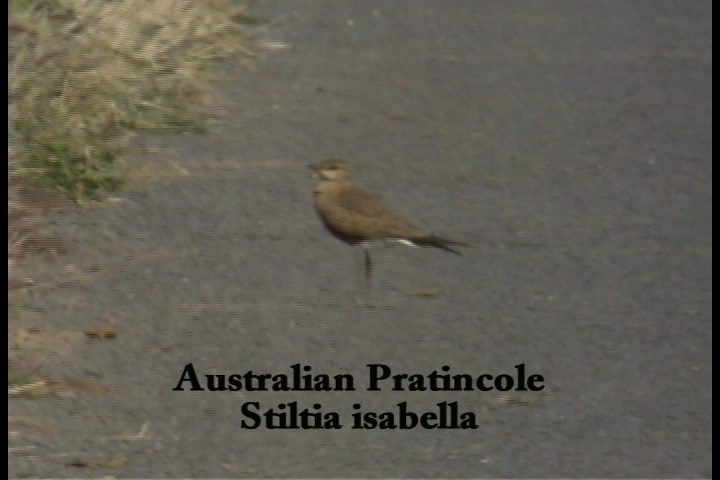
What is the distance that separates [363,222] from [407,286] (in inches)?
13.3

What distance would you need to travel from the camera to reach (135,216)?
23.2ft

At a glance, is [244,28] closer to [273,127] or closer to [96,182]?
[273,127]

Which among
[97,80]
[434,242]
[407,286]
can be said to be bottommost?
[407,286]

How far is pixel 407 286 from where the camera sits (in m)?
6.45

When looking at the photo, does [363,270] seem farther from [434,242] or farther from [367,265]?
[434,242]

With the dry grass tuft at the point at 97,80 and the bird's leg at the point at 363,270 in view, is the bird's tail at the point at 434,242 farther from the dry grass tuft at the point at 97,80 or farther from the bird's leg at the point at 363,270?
the dry grass tuft at the point at 97,80

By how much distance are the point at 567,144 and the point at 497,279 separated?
8.22 feet

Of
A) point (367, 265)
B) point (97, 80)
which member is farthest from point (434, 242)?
point (97, 80)

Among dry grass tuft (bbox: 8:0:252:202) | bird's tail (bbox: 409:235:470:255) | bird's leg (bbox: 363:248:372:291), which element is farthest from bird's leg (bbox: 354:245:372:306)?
dry grass tuft (bbox: 8:0:252:202)

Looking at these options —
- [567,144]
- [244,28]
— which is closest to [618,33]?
[244,28]

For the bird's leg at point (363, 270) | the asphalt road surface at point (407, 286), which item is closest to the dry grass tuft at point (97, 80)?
the asphalt road surface at point (407, 286)

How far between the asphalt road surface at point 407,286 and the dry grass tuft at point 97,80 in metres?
0.23

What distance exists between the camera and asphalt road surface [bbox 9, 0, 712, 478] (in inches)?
191

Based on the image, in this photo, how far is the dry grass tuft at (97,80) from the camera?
24.6ft
